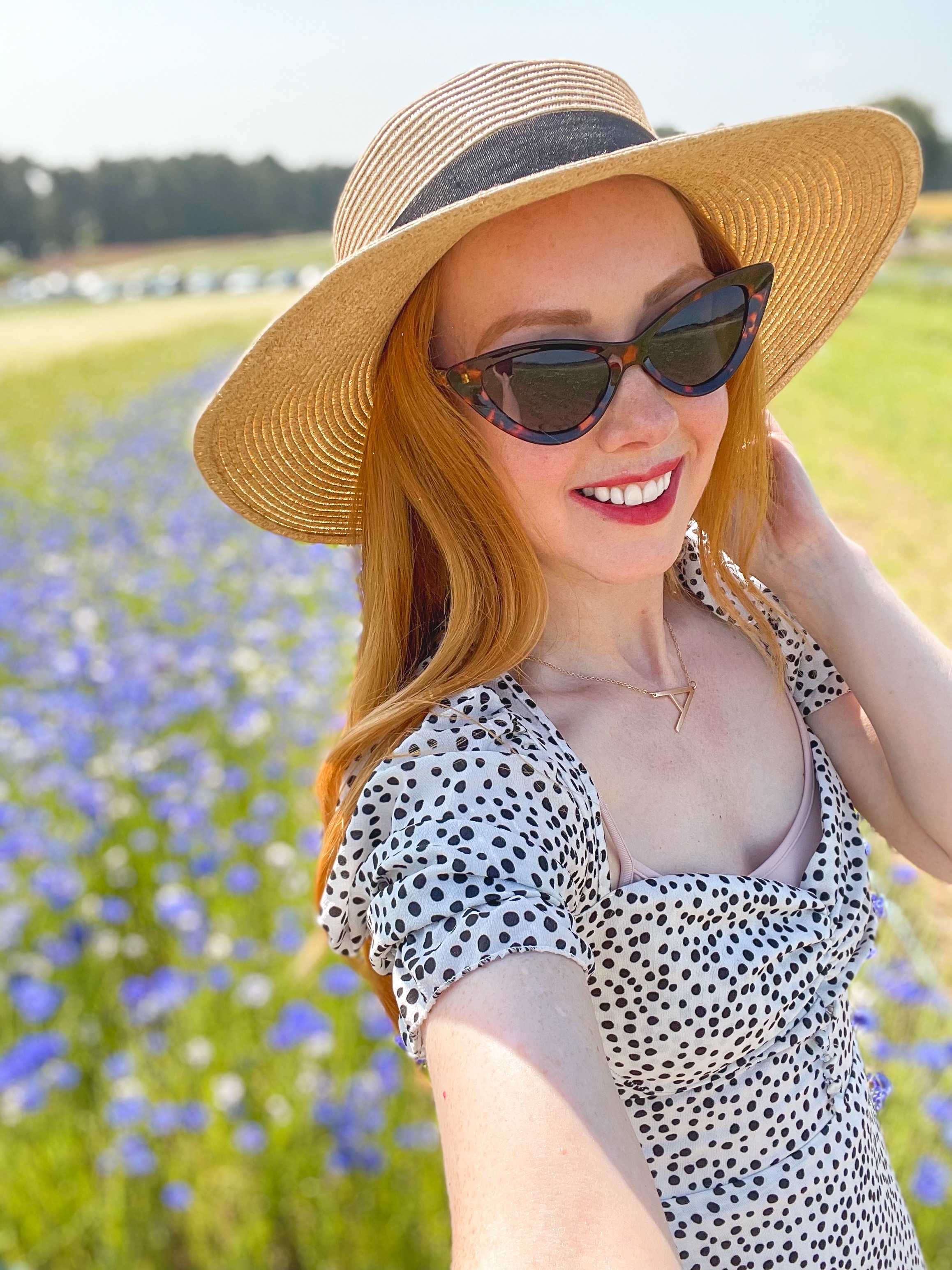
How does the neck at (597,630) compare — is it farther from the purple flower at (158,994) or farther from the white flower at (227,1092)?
the purple flower at (158,994)

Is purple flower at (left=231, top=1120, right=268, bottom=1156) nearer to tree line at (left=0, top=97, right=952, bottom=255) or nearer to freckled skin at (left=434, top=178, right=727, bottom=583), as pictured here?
freckled skin at (left=434, top=178, right=727, bottom=583)

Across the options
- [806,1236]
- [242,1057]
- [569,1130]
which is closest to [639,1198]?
[569,1130]

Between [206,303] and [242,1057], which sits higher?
[242,1057]

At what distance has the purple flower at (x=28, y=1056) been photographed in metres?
2.04

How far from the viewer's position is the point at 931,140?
6675cm

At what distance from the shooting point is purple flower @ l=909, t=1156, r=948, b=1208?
5.78ft

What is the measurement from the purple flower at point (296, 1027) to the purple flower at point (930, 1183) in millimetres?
1099

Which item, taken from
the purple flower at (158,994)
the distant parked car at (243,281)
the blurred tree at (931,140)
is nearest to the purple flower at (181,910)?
the purple flower at (158,994)

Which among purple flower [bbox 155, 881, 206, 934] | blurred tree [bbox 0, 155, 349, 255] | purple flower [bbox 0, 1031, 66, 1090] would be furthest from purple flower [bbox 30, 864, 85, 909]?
blurred tree [bbox 0, 155, 349, 255]

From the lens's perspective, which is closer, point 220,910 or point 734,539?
point 734,539

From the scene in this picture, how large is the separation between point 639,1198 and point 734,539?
0.82 metres

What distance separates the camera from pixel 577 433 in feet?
3.36

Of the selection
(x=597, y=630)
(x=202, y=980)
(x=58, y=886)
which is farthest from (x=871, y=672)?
(x=58, y=886)

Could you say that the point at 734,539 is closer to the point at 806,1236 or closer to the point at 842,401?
the point at 806,1236
